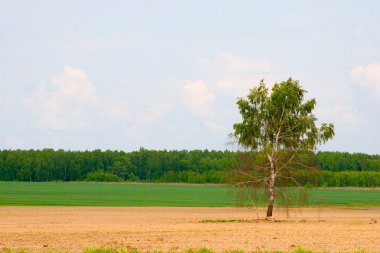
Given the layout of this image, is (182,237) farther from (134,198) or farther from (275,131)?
(134,198)

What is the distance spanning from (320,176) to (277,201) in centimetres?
384

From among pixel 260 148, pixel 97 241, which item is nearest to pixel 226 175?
pixel 260 148

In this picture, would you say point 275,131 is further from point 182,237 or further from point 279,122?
point 182,237

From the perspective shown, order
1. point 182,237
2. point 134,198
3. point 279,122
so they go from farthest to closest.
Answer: point 134,198, point 279,122, point 182,237

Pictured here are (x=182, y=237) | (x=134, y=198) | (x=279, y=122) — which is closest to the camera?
(x=182, y=237)

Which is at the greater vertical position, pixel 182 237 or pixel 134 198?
pixel 134 198

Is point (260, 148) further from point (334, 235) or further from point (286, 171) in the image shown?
point (334, 235)

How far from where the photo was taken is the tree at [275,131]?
53.5 metres

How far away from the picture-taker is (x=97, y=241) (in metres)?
34.5

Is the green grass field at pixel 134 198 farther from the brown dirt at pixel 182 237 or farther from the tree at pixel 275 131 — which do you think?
the brown dirt at pixel 182 237

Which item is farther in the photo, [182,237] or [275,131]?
[275,131]

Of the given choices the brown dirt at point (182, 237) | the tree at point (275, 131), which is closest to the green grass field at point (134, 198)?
the tree at point (275, 131)

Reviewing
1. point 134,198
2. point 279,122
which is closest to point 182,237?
point 279,122

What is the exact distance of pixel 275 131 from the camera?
5412cm
